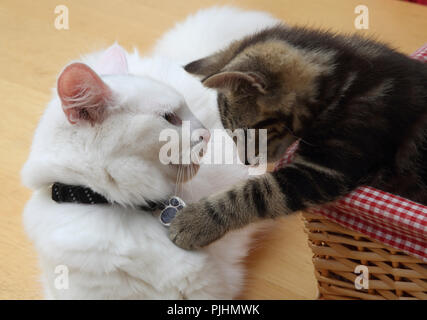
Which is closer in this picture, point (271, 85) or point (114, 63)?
point (271, 85)

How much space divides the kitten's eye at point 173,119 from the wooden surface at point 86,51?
396 millimetres

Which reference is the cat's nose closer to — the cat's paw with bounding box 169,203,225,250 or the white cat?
the white cat

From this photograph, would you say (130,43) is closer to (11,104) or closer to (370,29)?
(11,104)

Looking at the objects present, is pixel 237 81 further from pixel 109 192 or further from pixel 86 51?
pixel 86 51

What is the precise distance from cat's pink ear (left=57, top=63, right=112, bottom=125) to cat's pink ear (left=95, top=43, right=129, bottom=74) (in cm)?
24

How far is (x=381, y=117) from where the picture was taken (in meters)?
0.86

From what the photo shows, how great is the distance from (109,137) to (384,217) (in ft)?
1.70

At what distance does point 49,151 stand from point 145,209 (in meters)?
0.23

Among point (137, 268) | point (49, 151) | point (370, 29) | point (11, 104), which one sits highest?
point (370, 29)

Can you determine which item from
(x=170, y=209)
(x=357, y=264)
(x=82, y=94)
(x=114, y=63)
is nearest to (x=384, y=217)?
(x=357, y=264)

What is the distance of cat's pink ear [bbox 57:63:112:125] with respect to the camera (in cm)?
75

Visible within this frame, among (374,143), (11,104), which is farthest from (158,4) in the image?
(374,143)

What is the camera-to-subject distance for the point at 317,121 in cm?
88

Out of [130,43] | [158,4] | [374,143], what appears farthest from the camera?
[158,4]
